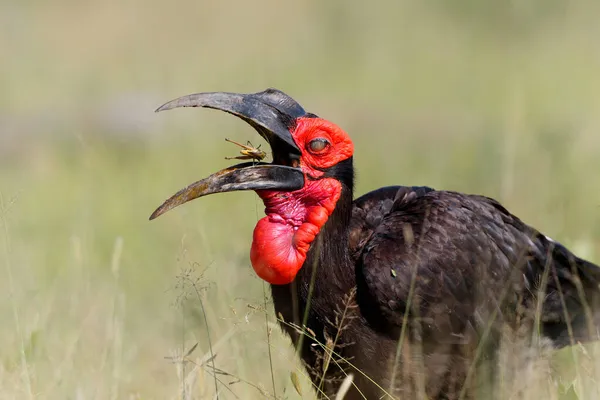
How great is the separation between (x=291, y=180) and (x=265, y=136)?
0.78 feet

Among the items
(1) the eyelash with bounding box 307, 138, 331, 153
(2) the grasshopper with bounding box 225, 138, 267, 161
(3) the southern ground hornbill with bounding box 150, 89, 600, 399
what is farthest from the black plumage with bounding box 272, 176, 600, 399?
(2) the grasshopper with bounding box 225, 138, 267, 161

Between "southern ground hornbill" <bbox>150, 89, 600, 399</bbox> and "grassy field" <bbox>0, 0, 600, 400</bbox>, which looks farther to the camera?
"grassy field" <bbox>0, 0, 600, 400</bbox>

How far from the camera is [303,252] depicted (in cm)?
455

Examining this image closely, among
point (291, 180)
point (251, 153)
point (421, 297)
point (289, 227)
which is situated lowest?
point (421, 297)

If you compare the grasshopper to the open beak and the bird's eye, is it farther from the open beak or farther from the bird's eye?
the bird's eye

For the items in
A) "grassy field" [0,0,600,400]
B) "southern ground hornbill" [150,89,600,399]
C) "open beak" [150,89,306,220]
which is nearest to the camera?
"open beak" [150,89,306,220]

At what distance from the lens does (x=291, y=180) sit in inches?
180

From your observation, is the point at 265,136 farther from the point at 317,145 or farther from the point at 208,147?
the point at 208,147

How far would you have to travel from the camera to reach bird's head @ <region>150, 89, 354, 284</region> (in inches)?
177

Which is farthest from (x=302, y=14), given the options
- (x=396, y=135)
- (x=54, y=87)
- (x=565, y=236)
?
→ (x=565, y=236)

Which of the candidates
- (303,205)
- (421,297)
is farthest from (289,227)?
(421,297)

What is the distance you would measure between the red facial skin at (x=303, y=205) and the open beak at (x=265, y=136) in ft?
0.15

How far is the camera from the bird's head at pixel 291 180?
4.49 metres

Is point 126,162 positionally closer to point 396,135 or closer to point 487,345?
point 396,135
